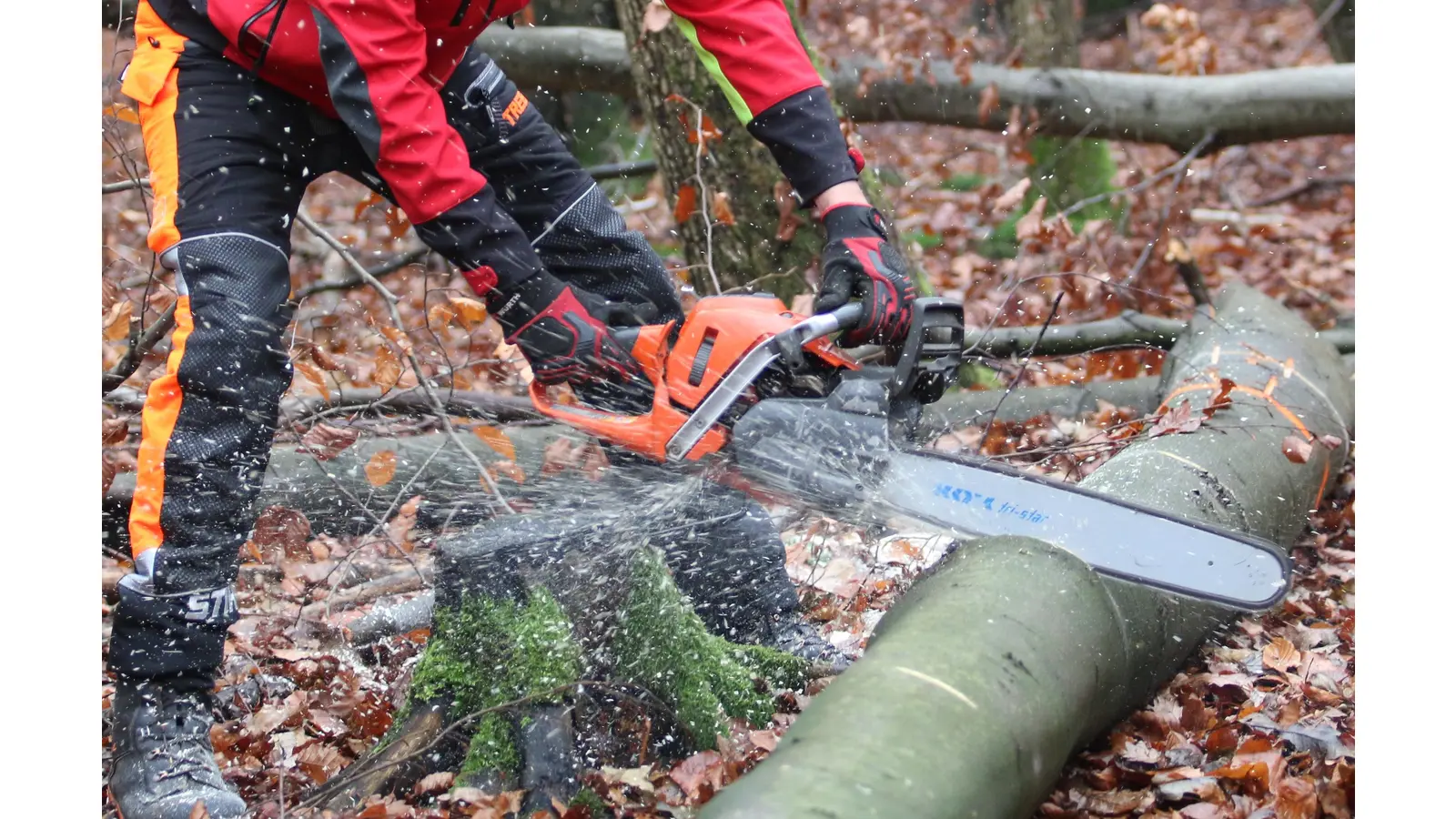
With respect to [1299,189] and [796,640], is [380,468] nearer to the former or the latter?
Result: [796,640]

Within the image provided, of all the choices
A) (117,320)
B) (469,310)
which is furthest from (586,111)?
(117,320)

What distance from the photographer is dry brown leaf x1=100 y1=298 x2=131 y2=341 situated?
3.37 m

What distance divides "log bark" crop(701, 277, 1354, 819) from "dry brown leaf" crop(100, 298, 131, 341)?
2423mm

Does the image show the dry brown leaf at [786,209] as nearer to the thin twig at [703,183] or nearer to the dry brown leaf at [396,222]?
the thin twig at [703,183]

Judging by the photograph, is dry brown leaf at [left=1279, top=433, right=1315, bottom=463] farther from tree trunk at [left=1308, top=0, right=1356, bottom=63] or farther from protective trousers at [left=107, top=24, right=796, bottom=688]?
tree trunk at [left=1308, top=0, right=1356, bottom=63]

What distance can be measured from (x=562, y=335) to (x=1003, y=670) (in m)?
1.18

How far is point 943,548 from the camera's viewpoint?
3.41m

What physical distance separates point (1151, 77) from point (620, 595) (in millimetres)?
4223

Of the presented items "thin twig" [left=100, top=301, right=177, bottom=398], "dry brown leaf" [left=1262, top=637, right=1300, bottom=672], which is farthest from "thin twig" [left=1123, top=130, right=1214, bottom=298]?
"thin twig" [left=100, top=301, right=177, bottom=398]

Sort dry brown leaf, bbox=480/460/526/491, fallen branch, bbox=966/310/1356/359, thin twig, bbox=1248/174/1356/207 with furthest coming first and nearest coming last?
thin twig, bbox=1248/174/1356/207 → fallen branch, bbox=966/310/1356/359 → dry brown leaf, bbox=480/460/526/491

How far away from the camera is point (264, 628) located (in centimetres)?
332

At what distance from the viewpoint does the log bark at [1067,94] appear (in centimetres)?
541

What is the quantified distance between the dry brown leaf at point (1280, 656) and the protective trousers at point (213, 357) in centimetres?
116

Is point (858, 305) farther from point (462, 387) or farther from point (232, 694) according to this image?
point (462, 387)
